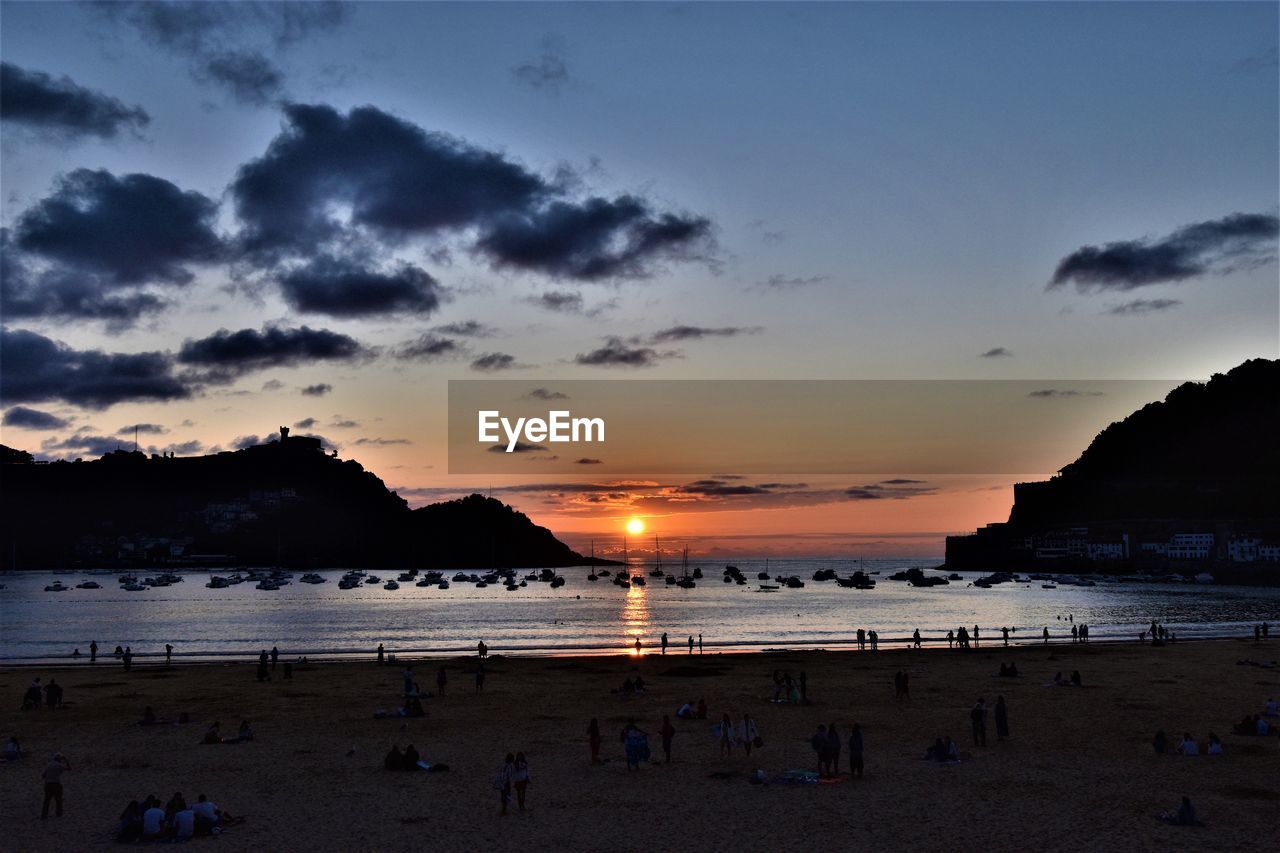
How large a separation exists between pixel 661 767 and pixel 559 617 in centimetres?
9337

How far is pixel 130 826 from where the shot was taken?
21.2 metres

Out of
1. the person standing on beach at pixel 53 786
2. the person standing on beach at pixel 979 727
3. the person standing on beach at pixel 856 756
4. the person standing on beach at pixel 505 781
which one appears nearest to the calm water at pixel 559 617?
the person standing on beach at pixel 979 727

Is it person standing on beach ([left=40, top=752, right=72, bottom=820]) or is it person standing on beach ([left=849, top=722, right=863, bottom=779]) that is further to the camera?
person standing on beach ([left=849, top=722, right=863, bottom=779])

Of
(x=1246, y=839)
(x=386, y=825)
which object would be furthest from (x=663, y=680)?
(x=1246, y=839)

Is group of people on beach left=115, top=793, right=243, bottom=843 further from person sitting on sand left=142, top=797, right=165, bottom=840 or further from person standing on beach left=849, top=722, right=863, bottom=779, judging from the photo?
person standing on beach left=849, top=722, right=863, bottom=779

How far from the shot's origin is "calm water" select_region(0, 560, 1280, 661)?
81688mm

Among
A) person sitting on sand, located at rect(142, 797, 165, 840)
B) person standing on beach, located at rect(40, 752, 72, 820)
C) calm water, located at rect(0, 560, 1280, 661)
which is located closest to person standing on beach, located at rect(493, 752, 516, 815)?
person sitting on sand, located at rect(142, 797, 165, 840)

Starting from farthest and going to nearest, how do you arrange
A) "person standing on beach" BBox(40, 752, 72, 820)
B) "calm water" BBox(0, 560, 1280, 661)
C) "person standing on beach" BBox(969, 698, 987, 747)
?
"calm water" BBox(0, 560, 1280, 661)
"person standing on beach" BBox(969, 698, 987, 747)
"person standing on beach" BBox(40, 752, 72, 820)

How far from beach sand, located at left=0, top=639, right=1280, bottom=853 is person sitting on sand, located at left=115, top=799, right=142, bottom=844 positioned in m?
0.61

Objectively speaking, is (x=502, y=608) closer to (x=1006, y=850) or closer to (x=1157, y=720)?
(x=1157, y=720)

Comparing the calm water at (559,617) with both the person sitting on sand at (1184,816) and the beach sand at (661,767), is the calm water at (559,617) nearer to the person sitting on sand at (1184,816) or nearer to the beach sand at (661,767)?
the beach sand at (661,767)

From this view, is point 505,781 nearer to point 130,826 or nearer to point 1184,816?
point 130,826

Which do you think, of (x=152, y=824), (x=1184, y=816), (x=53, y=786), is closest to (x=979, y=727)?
(x=1184, y=816)

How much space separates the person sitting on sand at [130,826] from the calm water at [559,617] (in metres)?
50.1
